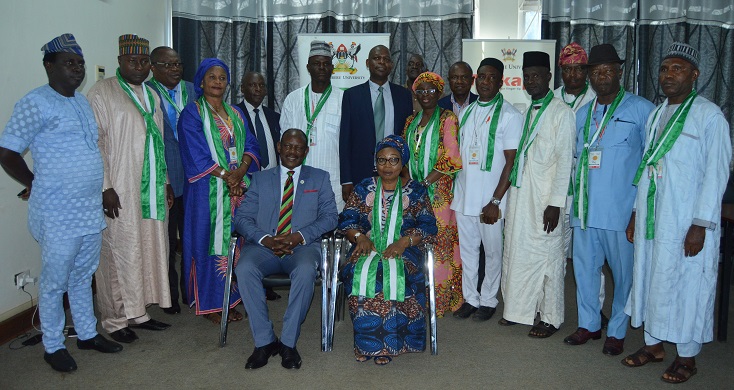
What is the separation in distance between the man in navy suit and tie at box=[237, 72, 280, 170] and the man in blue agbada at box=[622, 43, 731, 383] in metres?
2.88

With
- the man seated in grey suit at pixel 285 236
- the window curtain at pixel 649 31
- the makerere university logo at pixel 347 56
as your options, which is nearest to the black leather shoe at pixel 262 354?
the man seated in grey suit at pixel 285 236

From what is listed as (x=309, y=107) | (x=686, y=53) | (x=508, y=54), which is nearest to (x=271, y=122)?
(x=309, y=107)

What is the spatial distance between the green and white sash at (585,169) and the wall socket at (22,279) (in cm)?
372

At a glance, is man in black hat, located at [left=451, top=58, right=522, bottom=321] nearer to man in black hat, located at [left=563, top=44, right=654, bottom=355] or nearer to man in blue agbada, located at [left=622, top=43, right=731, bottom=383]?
man in black hat, located at [left=563, top=44, right=654, bottom=355]

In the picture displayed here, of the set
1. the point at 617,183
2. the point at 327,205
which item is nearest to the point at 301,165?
the point at 327,205

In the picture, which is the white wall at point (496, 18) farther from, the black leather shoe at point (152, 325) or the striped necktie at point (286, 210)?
the black leather shoe at point (152, 325)

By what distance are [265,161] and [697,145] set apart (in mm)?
3170

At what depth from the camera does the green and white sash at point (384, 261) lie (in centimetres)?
354

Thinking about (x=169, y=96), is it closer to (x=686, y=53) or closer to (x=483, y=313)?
(x=483, y=313)

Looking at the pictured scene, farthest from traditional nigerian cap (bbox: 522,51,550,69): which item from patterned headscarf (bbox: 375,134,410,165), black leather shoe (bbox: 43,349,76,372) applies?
black leather shoe (bbox: 43,349,76,372)

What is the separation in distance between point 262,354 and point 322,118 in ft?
6.59

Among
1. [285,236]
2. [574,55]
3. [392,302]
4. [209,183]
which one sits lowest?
[392,302]

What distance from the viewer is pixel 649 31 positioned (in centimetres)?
709

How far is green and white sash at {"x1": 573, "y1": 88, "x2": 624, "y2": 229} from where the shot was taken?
11.9 ft
